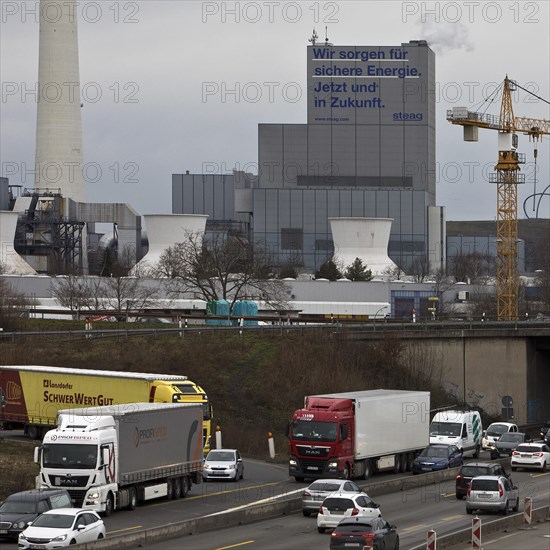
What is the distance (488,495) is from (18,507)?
45.9ft

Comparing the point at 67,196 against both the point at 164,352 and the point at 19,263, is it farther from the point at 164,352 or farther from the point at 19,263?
the point at 164,352

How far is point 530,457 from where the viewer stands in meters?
53.5

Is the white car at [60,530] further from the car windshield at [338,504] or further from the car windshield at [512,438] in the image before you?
the car windshield at [512,438]

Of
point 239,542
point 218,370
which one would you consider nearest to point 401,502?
point 239,542

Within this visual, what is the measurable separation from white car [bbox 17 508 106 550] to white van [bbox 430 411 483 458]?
94.9ft

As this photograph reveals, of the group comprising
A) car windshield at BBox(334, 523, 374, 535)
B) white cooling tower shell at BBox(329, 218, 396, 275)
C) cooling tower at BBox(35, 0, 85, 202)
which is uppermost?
cooling tower at BBox(35, 0, 85, 202)

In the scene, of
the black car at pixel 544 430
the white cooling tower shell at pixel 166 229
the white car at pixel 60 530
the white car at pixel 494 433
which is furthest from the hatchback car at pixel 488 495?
the white cooling tower shell at pixel 166 229

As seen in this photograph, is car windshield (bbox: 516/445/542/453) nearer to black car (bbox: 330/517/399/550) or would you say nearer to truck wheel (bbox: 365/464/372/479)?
truck wheel (bbox: 365/464/372/479)

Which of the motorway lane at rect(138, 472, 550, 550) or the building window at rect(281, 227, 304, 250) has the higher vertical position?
the building window at rect(281, 227, 304, 250)

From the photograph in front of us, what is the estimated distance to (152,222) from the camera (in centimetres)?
15500

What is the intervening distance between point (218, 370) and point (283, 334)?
718 cm

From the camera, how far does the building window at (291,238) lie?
199000 millimetres

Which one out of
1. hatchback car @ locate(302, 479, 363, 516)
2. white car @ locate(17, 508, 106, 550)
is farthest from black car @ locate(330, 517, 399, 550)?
hatchback car @ locate(302, 479, 363, 516)

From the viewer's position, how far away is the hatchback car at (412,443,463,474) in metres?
52.0
